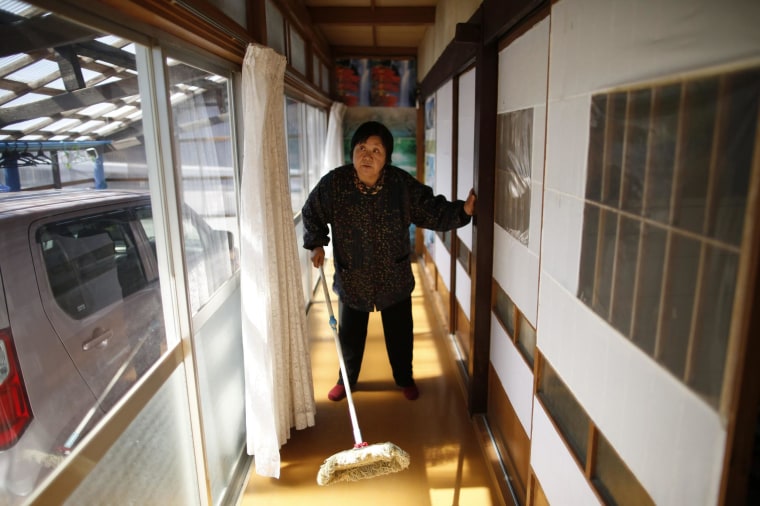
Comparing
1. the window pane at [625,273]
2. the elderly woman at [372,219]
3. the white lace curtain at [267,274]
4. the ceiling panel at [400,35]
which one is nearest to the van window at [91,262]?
the white lace curtain at [267,274]

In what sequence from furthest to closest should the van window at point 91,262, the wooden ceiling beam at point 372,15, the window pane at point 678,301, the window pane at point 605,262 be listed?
the wooden ceiling beam at point 372,15
the van window at point 91,262
the window pane at point 605,262
the window pane at point 678,301

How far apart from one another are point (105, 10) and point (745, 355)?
146cm

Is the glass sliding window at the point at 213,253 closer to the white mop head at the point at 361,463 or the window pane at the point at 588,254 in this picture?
the white mop head at the point at 361,463

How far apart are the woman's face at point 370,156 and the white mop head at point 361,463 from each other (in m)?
1.32

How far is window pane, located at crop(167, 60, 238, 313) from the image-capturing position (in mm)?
1727

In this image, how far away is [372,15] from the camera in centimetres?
405

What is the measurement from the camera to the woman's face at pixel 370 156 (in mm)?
2428

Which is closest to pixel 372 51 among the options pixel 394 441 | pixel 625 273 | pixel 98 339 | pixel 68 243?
pixel 394 441

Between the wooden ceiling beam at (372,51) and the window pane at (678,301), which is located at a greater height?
the wooden ceiling beam at (372,51)

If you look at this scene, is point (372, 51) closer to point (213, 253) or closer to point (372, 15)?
point (372, 15)

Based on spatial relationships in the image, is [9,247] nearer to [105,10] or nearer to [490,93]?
[105,10]

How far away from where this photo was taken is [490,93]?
7.30ft

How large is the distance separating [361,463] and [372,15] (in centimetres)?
360

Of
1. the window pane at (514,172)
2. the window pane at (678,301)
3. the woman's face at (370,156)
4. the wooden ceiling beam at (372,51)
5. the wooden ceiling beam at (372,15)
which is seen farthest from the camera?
the wooden ceiling beam at (372,51)
